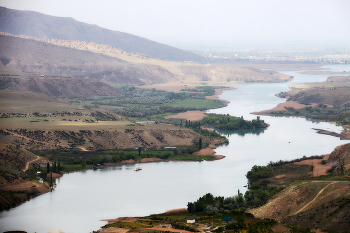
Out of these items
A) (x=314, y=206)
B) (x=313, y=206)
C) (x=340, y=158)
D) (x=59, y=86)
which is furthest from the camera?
(x=59, y=86)

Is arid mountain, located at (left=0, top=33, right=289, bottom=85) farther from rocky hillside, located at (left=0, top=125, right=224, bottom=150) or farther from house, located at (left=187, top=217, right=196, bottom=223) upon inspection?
house, located at (left=187, top=217, right=196, bottom=223)

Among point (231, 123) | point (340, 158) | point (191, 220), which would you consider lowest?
point (191, 220)

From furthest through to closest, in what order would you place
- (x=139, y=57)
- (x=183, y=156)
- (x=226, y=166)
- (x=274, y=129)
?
(x=139, y=57)
(x=274, y=129)
(x=183, y=156)
(x=226, y=166)

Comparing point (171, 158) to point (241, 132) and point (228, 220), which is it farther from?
point (228, 220)

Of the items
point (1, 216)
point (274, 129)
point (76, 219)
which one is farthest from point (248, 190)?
point (274, 129)

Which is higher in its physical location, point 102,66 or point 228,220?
point 102,66

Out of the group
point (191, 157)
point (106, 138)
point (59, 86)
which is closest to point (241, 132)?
point (191, 157)

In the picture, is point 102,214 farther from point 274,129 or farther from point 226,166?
point 274,129
